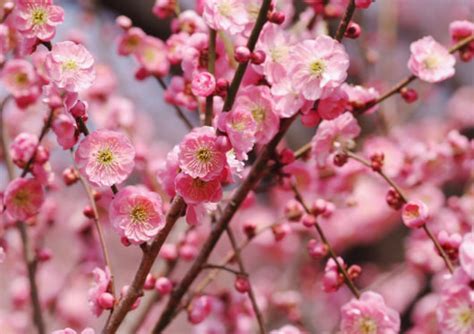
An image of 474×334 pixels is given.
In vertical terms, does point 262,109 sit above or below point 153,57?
below

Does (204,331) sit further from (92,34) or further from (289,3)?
(92,34)

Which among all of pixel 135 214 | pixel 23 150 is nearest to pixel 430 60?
pixel 135 214

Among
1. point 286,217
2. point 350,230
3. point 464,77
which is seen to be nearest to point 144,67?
point 286,217

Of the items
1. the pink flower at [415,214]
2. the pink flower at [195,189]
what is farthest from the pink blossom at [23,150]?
the pink flower at [415,214]

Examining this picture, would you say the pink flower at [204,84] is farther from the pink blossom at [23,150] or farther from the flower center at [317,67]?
the pink blossom at [23,150]

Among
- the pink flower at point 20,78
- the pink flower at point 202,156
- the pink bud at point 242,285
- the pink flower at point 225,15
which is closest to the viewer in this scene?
the pink flower at point 202,156

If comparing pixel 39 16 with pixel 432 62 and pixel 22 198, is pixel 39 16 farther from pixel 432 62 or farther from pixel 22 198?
pixel 432 62
